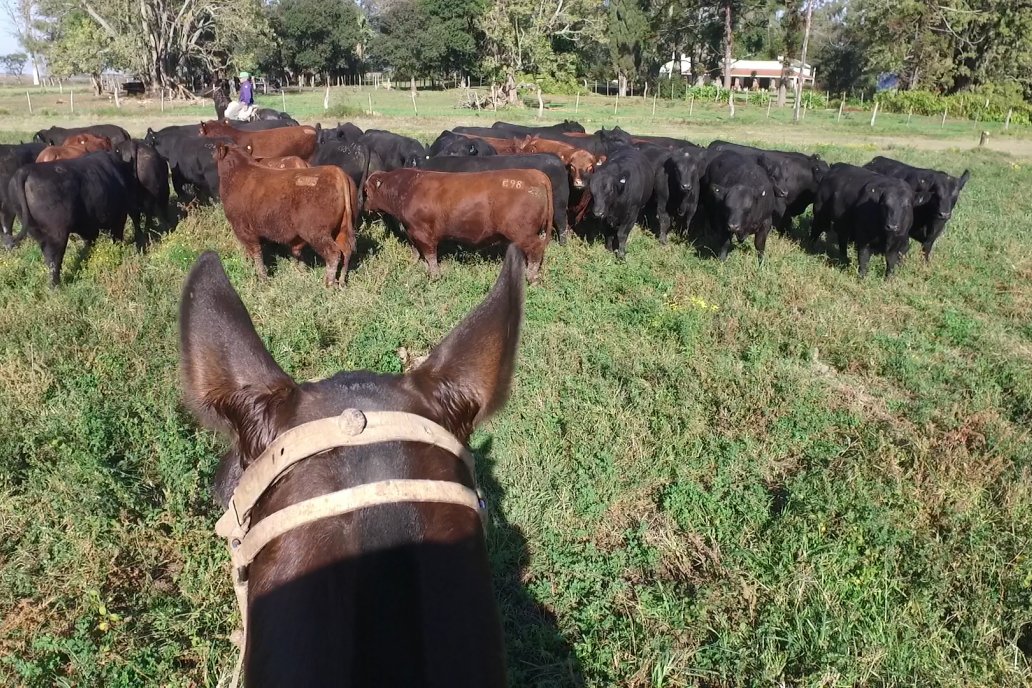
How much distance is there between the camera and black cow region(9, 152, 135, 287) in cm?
689

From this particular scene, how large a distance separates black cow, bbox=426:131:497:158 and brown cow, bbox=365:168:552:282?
124 inches

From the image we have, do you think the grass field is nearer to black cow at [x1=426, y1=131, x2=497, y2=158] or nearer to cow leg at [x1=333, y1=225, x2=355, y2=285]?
cow leg at [x1=333, y1=225, x2=355, y2=285]

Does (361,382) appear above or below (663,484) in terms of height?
above

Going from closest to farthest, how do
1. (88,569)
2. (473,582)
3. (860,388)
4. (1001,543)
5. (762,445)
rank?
1. (473,582)
2. (88,569)
3. (1001,543)
4. (762,445)
5. (860,388)

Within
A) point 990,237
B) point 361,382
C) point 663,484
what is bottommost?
point 663,484

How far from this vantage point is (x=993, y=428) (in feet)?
15.6

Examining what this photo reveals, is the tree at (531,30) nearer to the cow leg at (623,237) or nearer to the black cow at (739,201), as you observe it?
the black cow at (739,201)

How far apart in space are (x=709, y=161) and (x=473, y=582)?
10939mm

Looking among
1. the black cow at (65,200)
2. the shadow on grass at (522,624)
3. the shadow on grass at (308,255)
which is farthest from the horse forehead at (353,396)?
the black cow at (65,200)

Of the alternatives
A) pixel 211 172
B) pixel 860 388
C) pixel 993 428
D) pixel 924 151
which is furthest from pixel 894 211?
pixel 924 151

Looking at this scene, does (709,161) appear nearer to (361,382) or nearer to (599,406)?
(599,406)

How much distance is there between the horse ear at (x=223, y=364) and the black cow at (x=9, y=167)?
850cm

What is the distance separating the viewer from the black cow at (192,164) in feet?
35.1

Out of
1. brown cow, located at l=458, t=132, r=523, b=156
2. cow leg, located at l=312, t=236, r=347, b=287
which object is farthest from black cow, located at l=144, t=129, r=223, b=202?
brown cow, located at l=458, t=132, r=523, b=156
